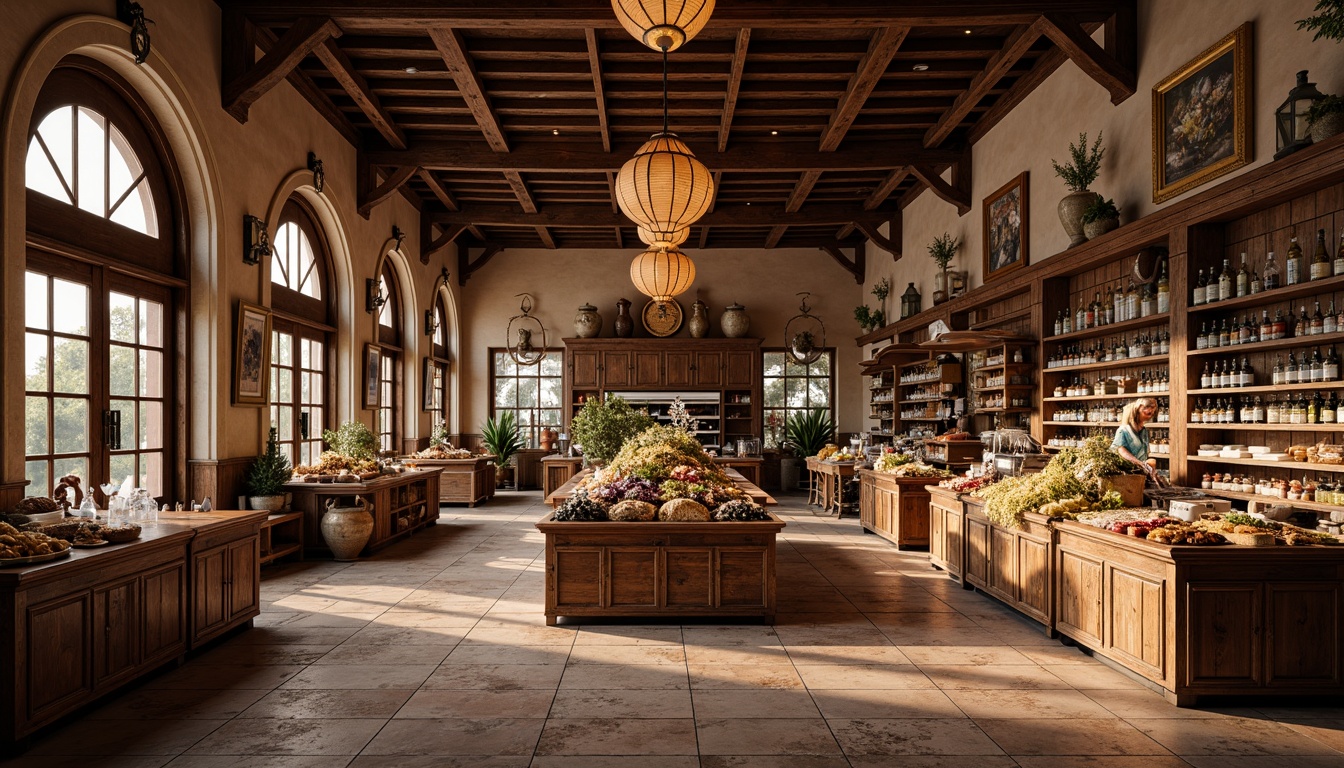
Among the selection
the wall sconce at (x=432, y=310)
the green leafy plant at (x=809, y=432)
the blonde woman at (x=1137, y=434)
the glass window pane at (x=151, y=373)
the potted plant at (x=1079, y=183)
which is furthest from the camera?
the green leafy plant at (x=809, y=432)

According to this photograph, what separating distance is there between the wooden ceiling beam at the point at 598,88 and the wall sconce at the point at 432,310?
4.96 metres

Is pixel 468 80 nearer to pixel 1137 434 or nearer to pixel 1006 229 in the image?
pixel 1006 229

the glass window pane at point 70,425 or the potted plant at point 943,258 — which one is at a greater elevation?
the potted plant at point 943,258

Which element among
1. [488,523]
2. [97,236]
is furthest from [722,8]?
[488,523]

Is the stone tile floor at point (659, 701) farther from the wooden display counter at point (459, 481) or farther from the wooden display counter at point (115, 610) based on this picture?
the wooden display counter at point (459, 481)

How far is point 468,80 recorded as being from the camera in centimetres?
859

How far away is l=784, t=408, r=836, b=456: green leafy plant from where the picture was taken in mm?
15992

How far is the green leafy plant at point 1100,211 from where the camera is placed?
23.7ft

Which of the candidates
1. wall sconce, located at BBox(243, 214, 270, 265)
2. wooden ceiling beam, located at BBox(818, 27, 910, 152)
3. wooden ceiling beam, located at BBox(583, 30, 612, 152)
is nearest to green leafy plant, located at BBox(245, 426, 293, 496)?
wall sconce, located at BBox(243, 214, 270, 265)

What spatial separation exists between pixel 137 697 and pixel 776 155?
Result: 9236 mm

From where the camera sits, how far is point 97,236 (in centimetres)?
595

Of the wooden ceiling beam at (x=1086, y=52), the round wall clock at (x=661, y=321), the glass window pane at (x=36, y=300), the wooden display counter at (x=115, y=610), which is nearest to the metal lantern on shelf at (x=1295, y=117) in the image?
the wooden ceiling beam at (x=1086, y=52)

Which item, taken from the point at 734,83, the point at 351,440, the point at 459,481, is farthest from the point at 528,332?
the point at 734,83

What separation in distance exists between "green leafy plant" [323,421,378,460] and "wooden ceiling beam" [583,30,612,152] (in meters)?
4.57
